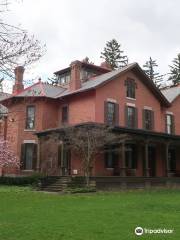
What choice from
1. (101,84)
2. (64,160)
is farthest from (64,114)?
(64,160)

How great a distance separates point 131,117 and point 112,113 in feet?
7.08

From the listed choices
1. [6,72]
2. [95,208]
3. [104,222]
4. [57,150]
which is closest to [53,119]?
[57,150]

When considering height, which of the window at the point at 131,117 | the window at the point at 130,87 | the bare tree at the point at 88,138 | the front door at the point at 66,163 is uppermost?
the window at the point at 130,87

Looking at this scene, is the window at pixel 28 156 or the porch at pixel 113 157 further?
the window at pixel 28 156

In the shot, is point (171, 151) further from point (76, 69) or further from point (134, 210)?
point (134, 210)

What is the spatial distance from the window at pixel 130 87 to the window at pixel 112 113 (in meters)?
1.95

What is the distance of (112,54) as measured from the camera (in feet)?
219

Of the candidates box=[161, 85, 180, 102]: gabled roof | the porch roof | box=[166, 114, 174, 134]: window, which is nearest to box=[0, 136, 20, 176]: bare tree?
the porch roof

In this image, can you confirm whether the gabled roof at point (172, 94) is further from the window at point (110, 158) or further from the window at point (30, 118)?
the window at point (30, 118)

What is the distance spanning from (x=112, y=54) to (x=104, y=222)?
189 feet

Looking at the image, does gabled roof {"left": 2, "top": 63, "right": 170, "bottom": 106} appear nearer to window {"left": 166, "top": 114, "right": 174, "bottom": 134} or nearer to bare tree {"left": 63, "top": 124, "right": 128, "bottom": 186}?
window {"left": 166, "top": 114, "right": 174, "bottom": 134}

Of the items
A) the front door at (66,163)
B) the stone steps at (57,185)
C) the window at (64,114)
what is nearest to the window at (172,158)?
the window at (64,114)

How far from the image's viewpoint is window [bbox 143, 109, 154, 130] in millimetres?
31906

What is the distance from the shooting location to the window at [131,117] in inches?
1201
